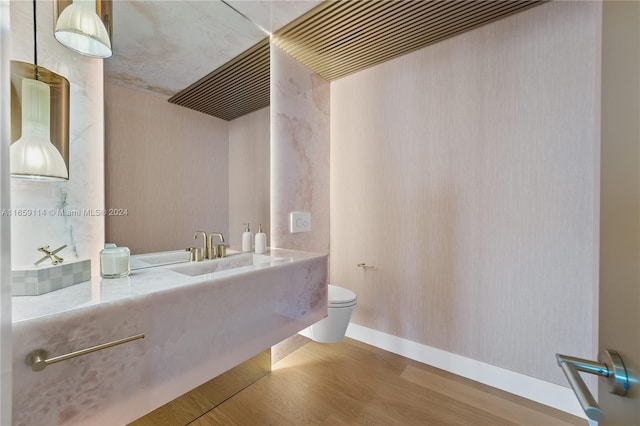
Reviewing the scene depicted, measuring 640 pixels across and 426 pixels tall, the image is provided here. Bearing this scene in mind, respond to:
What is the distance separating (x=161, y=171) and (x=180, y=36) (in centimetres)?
70

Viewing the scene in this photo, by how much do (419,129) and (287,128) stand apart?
979mm

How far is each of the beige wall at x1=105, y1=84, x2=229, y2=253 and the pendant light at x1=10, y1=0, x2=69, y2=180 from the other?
0.51 ft

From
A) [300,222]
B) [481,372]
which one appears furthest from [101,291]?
[481,372]

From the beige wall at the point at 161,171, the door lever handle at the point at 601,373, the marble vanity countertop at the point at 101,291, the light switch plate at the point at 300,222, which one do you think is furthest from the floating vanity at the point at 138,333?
the door lever handle at the point at 601,373

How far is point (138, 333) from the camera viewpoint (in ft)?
2.66

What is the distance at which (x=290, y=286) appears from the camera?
1.33 m

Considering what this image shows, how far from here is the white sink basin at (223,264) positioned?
1.29 m

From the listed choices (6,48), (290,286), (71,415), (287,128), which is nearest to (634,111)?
(6,48)

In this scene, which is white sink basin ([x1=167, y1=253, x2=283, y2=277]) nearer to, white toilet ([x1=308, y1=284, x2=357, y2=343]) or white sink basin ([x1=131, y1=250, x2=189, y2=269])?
white sink basin ([x1=131, y1=250, x2=189, y2=269])

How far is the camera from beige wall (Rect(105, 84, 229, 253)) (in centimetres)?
114

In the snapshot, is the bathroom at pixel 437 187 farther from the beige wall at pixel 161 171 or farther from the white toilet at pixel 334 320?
the white toilet at pixel 334 320

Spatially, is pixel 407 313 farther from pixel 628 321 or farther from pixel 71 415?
pixel 71 415

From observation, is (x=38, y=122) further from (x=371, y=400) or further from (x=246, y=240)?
(x=371, y=400)

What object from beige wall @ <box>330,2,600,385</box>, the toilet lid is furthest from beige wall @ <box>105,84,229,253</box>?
beige wall @ <box>330,2,600,385</box>
